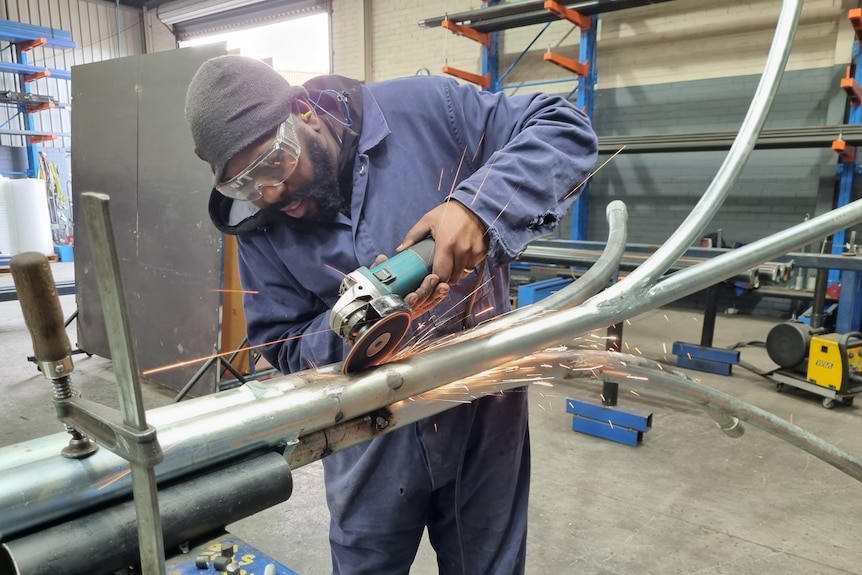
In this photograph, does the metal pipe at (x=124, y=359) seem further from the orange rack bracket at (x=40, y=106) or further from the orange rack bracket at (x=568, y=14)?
the orange rack bracket at (x=40, y=106)

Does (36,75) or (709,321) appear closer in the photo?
(709,321)

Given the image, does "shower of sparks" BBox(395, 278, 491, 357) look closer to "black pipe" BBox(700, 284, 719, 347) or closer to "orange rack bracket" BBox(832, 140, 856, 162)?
"black pipe" BBox(700, 284, 719, 347)

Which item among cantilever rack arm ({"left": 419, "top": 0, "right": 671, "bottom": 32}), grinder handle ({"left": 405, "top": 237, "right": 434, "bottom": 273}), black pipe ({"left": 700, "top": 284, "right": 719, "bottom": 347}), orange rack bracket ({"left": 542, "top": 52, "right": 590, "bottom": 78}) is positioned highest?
cantilever rack arm ({"left": 419, "top": 0, "right": 671, "bottom": 32})

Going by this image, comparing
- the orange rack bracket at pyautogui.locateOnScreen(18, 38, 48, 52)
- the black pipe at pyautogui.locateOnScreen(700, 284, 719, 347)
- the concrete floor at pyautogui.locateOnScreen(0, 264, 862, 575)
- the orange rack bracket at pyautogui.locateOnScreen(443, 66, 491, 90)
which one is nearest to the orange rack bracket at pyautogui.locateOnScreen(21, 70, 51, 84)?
the orange rack bracket at pyautogui.locateOnScreen(18, 38, 48, 52)

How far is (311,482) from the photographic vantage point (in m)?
2.79

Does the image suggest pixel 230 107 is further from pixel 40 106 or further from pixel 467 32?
pixel 40 106

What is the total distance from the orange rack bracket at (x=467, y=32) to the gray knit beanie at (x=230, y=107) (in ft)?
18.5

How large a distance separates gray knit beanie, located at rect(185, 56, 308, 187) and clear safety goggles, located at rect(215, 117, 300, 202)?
28 mm

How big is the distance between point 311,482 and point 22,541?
2342 mm

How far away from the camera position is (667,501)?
2.53m

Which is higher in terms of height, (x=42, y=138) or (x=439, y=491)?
(x=42, y=138)

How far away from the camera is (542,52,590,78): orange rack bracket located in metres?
5.53

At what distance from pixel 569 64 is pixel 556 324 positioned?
5404 millimetres

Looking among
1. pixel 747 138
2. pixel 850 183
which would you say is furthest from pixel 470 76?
pixel 747 138
